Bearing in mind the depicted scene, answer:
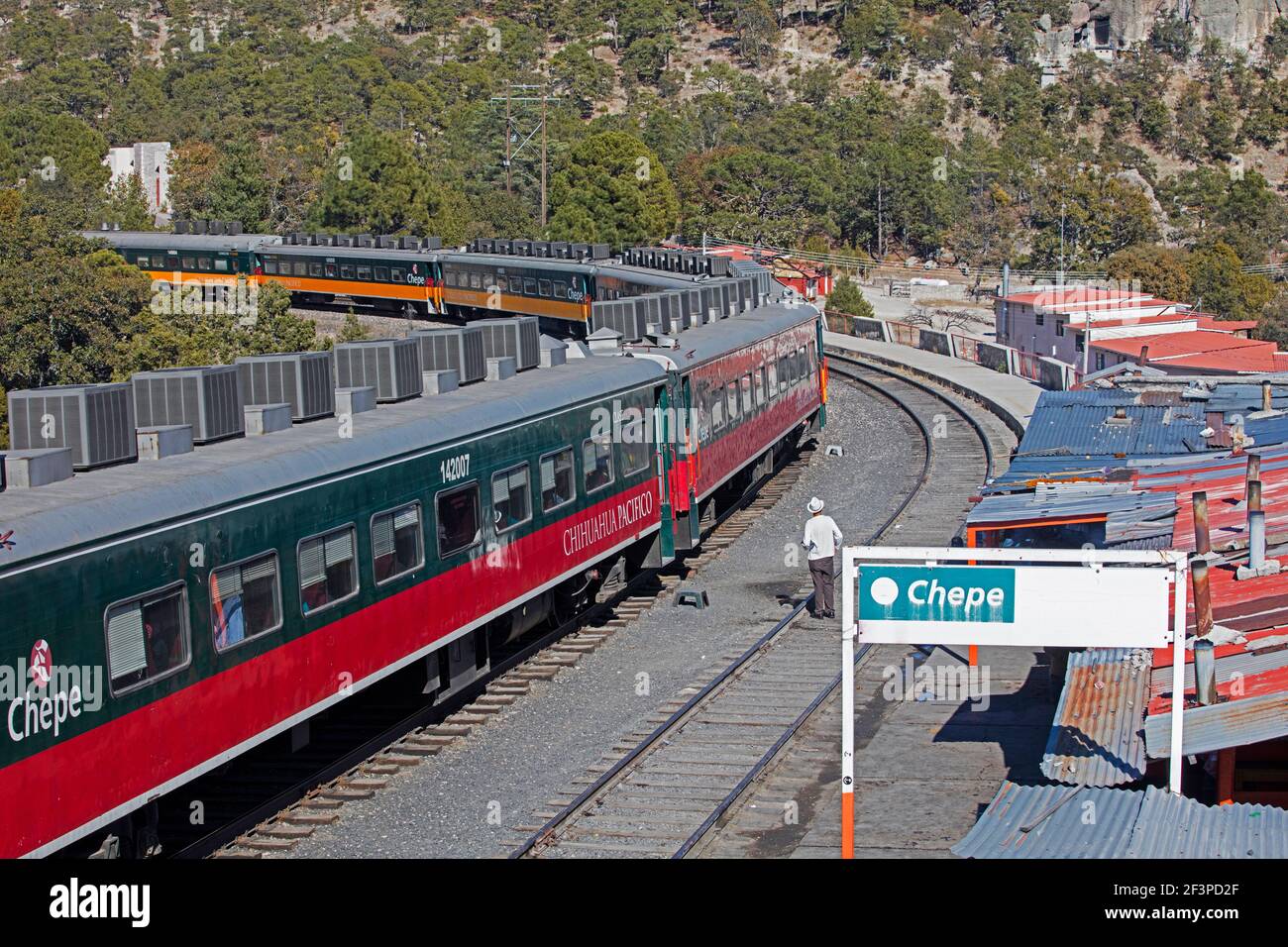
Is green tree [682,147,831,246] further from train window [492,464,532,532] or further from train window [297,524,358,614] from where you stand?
train window [297,524,358,614]

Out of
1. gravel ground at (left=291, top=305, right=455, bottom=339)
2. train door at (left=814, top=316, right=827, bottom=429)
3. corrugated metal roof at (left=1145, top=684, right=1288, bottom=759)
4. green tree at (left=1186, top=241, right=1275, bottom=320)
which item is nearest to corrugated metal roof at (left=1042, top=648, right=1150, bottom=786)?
corrugated metal roof at (left=1145, top=684, right=1288, bottom=759)

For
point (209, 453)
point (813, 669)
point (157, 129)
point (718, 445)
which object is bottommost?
point (813, 669)

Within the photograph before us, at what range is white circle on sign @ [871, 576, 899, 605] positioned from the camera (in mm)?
8456

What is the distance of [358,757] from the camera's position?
12945mm

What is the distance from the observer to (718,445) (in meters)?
21.4

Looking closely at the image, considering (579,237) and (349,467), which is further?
(579,237)

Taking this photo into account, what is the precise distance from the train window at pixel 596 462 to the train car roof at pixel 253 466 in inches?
19.9

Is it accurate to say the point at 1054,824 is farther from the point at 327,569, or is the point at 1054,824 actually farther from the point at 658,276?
the point at 658,276

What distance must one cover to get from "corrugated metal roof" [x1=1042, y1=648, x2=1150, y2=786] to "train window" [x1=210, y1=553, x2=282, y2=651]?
5.25 m

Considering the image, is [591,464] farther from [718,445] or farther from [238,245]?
[238,245]

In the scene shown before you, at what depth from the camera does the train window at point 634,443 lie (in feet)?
58.8

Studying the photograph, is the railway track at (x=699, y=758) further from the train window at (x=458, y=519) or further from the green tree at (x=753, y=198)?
the green tree at (x=753, y=198)
